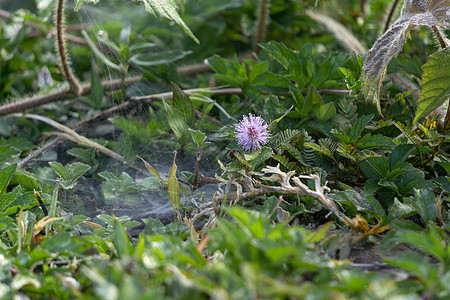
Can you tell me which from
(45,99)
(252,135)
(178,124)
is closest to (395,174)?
(252,135)

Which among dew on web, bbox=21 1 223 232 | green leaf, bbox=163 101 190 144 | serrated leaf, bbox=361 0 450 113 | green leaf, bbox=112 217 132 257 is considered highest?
serrated leaf, bbox=361 0 450 113

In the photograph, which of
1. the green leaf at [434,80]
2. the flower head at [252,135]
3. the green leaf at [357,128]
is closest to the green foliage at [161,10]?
the flower head at [252,135]

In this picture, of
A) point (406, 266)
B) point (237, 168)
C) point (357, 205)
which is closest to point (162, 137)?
point (237, 168)

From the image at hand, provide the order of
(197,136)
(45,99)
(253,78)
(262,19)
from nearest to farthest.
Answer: (197,136), (253,78), (45,99), (262,19)

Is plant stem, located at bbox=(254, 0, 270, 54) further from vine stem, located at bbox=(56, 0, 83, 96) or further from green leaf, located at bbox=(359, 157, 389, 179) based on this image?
green leaf, located at bbox=(359, 157, 389, 179)

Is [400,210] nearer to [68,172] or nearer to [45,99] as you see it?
[68,172]

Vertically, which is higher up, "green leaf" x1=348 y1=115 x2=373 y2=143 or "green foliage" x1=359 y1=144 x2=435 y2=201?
"green leaf" x1=348 y1=115 x2=373 y2=143

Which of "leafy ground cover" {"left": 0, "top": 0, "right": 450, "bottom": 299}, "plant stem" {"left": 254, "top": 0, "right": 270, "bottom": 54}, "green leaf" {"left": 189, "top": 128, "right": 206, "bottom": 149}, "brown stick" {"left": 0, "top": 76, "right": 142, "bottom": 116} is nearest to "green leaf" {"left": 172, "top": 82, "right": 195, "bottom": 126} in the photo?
"leafy ground cover" {"left": 0, "top": 0, "right": 450, "bottom": 299}

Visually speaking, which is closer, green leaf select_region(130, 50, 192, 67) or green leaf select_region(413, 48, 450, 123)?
green leaf select_region(413, 48, 450, 123)

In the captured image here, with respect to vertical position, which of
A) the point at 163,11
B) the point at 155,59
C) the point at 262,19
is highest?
the point at 163,11

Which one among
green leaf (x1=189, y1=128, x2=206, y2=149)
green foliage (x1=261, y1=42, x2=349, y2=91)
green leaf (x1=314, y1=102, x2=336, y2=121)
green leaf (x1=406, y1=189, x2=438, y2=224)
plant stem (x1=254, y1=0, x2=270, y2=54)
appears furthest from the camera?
plant stem (x1=254, y1=0, x2=270, y2=54)
